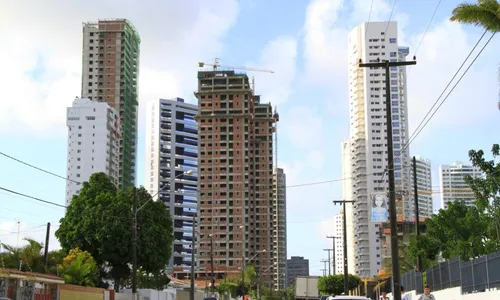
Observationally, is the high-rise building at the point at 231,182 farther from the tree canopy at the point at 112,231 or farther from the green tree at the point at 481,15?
the green tree at the point at 481,15

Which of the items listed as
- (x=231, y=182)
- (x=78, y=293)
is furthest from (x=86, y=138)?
(x=78, y=293)

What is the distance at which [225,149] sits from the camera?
18275cm

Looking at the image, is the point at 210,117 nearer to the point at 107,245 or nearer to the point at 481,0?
the point at 107,245

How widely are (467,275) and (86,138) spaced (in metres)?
161

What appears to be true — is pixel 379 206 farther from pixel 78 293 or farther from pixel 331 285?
pixel 331 285

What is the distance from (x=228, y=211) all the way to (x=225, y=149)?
598 inches

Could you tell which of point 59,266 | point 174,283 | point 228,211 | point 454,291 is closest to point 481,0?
point 454,291

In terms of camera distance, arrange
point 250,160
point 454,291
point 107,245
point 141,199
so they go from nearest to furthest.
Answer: point 454,291 → point 107,245 → point 141,199 → point 250,160

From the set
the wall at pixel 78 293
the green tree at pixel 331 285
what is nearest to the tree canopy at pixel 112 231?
the wall at pixel 78 293

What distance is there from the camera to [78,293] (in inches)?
1517

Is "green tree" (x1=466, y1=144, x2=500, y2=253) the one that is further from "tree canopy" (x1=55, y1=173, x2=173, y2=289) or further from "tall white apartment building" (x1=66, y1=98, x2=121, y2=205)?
"tall white apartment building" (x1=66, y1=98, x2=121, y2=205)

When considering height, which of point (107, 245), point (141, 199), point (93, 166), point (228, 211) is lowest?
point (107, 245)

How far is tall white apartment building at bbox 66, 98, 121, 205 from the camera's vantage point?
18288cm

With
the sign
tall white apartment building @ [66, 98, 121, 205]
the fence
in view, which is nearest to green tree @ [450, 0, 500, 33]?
the fence
